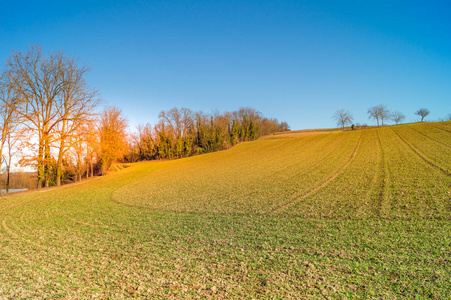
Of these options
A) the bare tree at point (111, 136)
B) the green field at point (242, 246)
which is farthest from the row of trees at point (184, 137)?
the green field at point (242, 246)

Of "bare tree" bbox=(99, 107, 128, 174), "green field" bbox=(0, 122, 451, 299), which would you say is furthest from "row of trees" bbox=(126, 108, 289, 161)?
"green field" bbox=(0, 122, 451, 299)

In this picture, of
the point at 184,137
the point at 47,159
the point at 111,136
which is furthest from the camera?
the point at 184,137

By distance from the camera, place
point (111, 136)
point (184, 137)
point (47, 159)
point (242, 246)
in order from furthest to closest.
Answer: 1. point (184, 137)
2. point (111, 136)
3. point (47, 159)
4. point (242, 246)

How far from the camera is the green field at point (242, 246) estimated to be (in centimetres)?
471

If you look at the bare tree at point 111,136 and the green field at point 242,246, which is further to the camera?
the bare tree at point 111,136

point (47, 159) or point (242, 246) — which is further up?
point (47, 159)

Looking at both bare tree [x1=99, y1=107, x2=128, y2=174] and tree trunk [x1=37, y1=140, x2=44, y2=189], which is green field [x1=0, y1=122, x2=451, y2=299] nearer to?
tree trunk [x1=37, y1=140, x2=44, y2=189]

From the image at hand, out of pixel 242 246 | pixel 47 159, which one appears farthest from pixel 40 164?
pixel 242 246

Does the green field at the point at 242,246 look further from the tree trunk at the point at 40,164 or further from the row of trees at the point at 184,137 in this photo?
the row of trees at the point at 184,137

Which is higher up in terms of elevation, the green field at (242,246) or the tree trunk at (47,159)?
the tree trunk at (47,159)

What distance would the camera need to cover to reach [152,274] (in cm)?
532

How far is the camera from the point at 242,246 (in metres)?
6.98

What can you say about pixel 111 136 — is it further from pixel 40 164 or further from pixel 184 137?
pixel 184 137

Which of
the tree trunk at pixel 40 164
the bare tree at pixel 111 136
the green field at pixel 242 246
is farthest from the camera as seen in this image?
the bare tree at pixel 111 136
